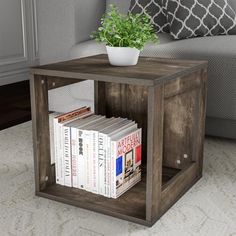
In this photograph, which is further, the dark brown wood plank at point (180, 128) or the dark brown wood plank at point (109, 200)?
the dark brown wood plank at point (180, 128)

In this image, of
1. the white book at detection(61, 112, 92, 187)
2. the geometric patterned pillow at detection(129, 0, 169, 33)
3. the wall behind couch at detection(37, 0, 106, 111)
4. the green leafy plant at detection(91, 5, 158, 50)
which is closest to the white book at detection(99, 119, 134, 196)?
the white book at detection(61, 112, 92, 187)

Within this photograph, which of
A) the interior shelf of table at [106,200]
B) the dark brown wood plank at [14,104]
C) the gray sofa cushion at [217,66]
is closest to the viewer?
the interior shelf of table at [106,200]

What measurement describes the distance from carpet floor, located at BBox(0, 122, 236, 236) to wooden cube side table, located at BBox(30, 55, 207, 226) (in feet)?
0.09

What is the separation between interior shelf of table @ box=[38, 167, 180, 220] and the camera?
1.23 metres

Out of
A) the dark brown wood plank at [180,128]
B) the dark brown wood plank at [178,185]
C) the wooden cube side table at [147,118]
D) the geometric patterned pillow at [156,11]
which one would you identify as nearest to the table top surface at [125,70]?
the wooden cube side table at [147,118]

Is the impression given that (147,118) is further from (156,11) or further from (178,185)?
(156,11)

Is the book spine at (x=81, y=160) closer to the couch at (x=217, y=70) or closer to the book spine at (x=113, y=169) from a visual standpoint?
the book spine at (x=113, y=169)

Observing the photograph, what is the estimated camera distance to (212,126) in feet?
6.08

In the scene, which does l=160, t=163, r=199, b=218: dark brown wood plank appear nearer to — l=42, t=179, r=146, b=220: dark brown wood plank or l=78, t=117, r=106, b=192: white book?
l=42, t=179, r=146, b=220: dark brown wood plank

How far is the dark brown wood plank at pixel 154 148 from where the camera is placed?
1.11 metres

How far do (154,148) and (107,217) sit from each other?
257 mm

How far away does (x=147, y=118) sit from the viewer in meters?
1.40

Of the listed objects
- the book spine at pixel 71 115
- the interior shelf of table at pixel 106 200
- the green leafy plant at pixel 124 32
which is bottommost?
the interior shelf of table at pixel 106 200

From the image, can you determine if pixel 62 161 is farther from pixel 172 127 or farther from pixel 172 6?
pixel 172 6
